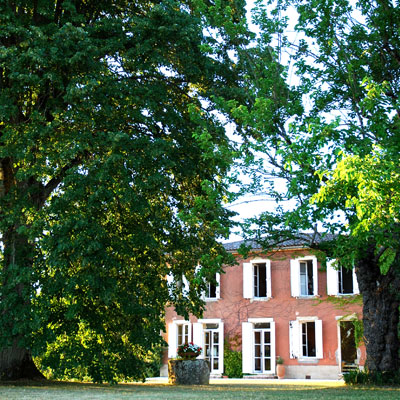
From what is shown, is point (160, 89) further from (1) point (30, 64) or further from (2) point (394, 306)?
(2) point (394, 306)

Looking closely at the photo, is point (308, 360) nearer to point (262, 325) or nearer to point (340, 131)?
point (262, 325)

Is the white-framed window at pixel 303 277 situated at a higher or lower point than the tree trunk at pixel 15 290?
higher

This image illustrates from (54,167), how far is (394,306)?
7.99m

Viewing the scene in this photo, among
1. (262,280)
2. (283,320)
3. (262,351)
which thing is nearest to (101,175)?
(283,320)

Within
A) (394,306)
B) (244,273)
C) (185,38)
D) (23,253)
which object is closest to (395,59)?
(185,38)

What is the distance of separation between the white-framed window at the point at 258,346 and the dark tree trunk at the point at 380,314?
14437mm

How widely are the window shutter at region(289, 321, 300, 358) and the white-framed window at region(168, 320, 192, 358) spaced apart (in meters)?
5.27

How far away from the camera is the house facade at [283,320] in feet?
85.3

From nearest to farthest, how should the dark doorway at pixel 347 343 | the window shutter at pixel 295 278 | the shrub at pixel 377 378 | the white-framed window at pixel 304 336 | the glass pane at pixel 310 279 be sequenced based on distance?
the shrub at pixel 377 378
the dark doorway at pixel 347 343
the white-framed window at pixel 304 336
the window shutter at pixel 295 278
the glass pane at pixel 310 279

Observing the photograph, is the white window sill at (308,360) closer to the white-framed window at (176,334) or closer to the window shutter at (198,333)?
the window shutter at (198,333)

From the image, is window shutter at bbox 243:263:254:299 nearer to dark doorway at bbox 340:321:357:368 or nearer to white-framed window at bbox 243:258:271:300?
white-framed window at bbox 243:258:271:300

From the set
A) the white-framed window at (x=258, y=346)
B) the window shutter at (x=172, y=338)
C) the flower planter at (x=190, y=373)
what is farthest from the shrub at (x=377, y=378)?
the window shutter at (x=172, y=338)

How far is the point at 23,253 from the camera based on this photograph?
12680 mm

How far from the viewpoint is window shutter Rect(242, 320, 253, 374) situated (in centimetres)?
2732
